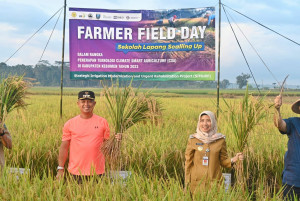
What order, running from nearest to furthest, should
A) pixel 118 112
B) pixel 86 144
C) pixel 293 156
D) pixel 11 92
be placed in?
pixel 293 156 → pixel 86 144 → pixel 118 112 → pixel 11 92

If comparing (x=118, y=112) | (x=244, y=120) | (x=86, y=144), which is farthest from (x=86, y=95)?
(x=244, y=120)

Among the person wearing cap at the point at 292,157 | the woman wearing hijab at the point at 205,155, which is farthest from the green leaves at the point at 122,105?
the person wearing cap at the point at 292,157

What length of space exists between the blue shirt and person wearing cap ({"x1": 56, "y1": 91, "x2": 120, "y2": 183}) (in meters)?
1.78

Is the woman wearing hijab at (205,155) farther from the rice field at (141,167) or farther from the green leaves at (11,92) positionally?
the green leaves at (11,92)

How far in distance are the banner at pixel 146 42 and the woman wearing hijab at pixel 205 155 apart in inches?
171

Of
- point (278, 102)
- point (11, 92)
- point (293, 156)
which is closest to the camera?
point (278, 102)

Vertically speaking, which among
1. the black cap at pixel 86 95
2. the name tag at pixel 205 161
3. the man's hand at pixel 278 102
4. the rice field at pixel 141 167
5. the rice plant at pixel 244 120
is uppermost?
the black cap at pixel 86 95

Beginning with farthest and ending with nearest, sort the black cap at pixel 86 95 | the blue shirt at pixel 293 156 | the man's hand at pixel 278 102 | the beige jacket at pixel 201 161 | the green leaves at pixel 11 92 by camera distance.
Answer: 1. the green leaves at pixel 11 92
2. the black cap at pixel 86 95
3. the blue shirt at pixel 293 156
4. the beige jacket at pixel 201 161
5. the man's hand at pixel 278 102

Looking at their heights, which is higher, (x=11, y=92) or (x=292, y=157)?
(x=11, y=92)

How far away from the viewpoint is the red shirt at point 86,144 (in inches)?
121

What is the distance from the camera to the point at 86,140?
3092 millimetres

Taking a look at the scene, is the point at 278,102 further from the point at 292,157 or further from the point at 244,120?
the point at 292,157

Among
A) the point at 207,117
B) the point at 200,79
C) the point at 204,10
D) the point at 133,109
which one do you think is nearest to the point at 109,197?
the point at 207,117

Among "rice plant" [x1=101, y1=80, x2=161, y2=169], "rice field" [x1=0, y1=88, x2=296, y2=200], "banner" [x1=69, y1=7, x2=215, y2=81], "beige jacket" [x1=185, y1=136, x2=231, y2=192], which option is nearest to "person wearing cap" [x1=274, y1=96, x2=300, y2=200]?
"rice field" [x1=0, y1=88, x2=296, y2=200]
